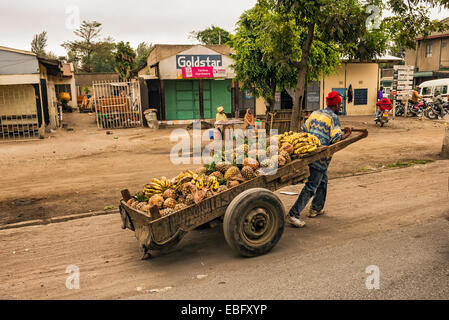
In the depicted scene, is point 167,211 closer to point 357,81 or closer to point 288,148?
point 288,148

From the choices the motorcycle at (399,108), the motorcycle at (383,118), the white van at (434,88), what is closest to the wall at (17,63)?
the motorcycle at (383,118)

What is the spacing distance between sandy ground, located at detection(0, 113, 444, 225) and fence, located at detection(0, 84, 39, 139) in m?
1.12

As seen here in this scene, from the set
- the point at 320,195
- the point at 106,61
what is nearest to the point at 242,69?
the point at 320,195

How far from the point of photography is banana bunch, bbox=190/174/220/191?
4566 millimetres

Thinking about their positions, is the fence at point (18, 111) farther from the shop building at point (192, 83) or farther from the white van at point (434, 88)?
the white van at point (434, 88)

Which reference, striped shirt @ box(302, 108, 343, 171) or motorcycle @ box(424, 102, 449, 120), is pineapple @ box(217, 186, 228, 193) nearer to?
striped shirt @ box(302, 108, 343, 171)

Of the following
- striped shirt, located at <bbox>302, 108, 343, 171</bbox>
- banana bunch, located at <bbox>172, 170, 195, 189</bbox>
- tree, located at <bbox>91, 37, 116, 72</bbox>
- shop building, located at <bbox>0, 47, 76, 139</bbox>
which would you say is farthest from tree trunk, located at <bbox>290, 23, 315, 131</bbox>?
tree, located at <bbox>91, 37, 116, 72</bbox>

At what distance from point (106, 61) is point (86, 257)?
56.6 m

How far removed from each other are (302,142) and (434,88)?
23728 millimetres

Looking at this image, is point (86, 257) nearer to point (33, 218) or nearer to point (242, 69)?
point (33, 218)

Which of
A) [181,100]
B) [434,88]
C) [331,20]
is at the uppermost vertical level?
[331,20]

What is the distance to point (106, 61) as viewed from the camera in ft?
186

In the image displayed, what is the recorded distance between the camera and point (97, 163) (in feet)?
36.7

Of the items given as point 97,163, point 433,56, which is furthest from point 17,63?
point 433,56
